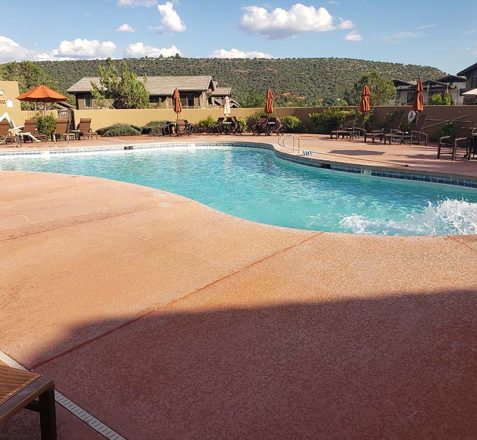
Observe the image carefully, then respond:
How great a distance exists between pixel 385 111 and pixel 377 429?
1655 centimetres

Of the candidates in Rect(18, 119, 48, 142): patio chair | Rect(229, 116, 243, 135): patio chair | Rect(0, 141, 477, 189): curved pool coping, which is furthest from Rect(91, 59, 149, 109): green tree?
Rect(0, 141, 477, 189): curved pool coping

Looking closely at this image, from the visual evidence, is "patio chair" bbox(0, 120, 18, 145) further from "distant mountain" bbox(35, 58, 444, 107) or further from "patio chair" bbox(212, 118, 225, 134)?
"distant mountain" bbox(35, 58, 444, 107)

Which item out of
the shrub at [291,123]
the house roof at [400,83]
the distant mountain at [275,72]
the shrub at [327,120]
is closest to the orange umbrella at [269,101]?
the shrub at [291,123]

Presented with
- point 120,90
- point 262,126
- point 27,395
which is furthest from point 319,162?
point 120,90

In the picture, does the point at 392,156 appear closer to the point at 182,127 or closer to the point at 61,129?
the point at 182,127

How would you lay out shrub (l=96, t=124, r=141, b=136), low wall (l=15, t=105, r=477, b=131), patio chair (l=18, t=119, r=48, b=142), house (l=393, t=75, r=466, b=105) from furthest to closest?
house (l=393, t=75, r=466, b=105) < low wall (l=15, t=105, r=477, b=131) < shrub (l=96, t=124, r=141, b=136) < patio chair (l=18, t=119, r=48, b=142)

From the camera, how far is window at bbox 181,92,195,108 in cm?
4111

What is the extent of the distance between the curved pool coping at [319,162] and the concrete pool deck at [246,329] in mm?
4333

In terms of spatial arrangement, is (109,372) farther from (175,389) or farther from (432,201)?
(432,201)

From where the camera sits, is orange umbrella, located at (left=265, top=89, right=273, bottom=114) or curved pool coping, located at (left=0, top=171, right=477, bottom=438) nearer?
curved pool coping, located at (left=0, top=171, right=477, bottom=438)

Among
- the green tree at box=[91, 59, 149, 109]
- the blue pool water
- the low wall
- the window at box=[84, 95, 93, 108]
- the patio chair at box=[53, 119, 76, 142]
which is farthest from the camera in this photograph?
the window at box=[84, 95, 93, 108]

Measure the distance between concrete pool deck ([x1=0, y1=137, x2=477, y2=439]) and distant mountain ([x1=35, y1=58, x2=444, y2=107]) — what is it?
5547 cm

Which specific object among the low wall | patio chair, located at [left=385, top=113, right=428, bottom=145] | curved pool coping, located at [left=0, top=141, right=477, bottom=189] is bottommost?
curved pool coping, located at [left=0, top=141, right=477, bottom=189]

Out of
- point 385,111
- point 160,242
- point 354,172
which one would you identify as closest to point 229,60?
point 385,111
